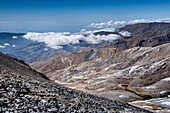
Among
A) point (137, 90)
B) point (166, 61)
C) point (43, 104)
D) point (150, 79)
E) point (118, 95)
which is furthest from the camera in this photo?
point (166, 61)

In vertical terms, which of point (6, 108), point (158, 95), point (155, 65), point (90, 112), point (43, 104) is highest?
point (6, 108)

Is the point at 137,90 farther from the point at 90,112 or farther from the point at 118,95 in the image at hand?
the point at 90,112

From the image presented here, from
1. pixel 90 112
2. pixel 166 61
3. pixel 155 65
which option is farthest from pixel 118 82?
pixel 90 112

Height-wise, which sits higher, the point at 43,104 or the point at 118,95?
the point at 43,104

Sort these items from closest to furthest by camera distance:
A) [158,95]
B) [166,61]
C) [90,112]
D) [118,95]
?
1. [90,112]
2. [118,95]
3. [158,95]
4. [166,61]

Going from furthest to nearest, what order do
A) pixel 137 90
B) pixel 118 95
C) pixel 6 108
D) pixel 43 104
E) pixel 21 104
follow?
1. pixel 137 90
2. pixel 118 95
3. pixel 43 104
4. pixel 21 104
5. pixel 6 108

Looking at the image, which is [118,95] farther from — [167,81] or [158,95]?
[167,81]

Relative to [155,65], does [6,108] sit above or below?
above

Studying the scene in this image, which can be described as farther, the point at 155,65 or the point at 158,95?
the point at 155,65

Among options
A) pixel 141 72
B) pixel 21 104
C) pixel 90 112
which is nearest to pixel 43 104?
pixel 21 104
